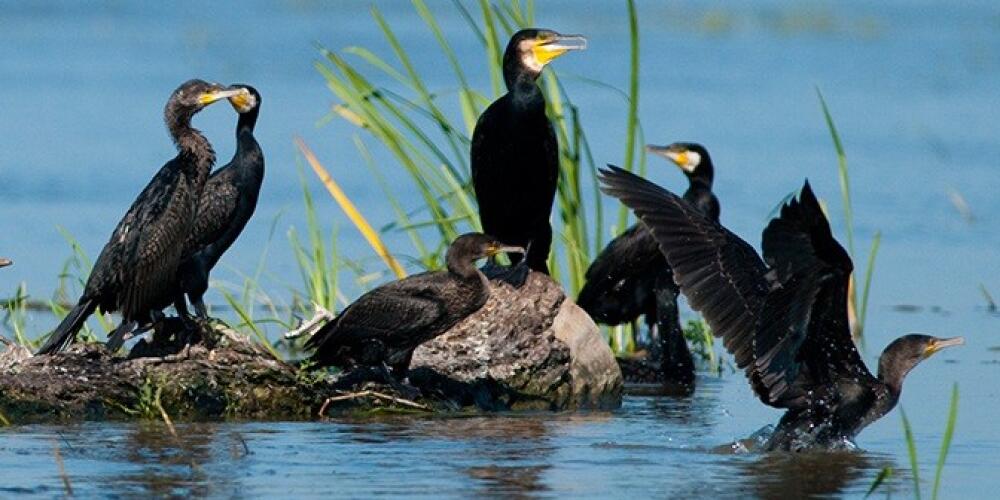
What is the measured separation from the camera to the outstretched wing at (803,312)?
7277 millimetres

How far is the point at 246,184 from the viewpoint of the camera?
31.0ft

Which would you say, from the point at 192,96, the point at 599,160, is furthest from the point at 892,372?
the point at 599,160

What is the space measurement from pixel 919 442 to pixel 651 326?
2.61 metres

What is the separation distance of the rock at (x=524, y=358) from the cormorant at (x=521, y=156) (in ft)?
1.56

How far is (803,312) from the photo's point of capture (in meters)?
7.63

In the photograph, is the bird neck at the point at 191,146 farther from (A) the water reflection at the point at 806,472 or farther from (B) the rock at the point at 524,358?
(A) the water reflection at the point at 806,472

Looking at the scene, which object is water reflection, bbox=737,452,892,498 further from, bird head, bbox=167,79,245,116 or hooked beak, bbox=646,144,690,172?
hooked beak, bbox=646,144,690,172

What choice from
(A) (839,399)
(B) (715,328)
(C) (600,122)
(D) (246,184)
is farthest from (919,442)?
(C) (600,122)

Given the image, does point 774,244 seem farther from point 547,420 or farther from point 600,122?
point 600,122

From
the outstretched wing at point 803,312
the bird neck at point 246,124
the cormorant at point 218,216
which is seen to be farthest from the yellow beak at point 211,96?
the outstretched wing at point 803,312

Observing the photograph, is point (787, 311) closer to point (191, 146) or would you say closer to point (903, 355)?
point (903, 355)

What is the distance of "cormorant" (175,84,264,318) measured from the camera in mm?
9141

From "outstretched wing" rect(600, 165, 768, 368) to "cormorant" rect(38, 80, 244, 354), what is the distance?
184 cm

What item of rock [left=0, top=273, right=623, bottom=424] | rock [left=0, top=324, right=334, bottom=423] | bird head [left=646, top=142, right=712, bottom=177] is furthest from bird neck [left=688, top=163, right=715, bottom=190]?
rock [left=0, top=324, right=334, bottom=423]
